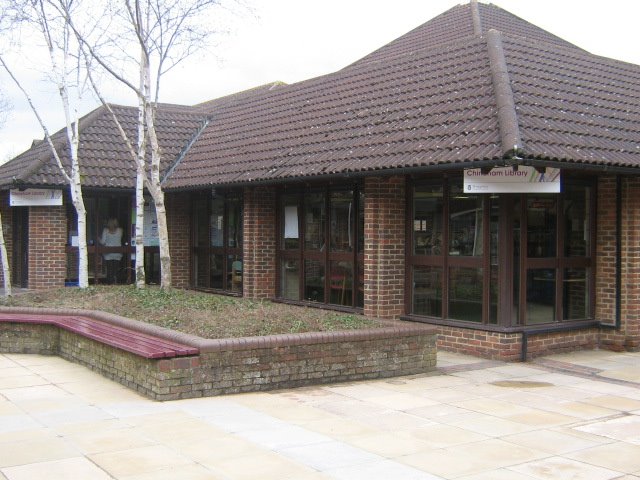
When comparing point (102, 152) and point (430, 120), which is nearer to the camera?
point (430, 120)

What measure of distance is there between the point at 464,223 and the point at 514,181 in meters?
1.24

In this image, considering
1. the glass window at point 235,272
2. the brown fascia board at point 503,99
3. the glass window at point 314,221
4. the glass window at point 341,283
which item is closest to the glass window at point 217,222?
the glass window at point 235,272

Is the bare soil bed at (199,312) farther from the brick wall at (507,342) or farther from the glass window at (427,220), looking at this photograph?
the glass window at (427,220)

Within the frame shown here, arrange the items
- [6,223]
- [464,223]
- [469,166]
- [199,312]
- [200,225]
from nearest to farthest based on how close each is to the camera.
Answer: [469,166]
[199,312]
[464,223]
[200,225]
[6,223]

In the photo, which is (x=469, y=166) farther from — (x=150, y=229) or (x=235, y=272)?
(x=150, y=229)

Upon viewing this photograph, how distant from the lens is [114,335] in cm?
962

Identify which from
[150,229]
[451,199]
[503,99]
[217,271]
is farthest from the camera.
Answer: [150,229]

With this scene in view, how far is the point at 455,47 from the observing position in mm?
14016

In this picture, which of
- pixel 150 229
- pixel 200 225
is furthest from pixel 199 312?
pixel 150 229

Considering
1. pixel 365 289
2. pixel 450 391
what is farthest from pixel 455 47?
pixel 450 391

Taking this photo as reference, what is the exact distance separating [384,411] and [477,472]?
2116mm

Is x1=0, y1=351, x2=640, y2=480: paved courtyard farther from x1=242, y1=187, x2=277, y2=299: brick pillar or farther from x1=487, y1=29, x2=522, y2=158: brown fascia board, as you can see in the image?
x1=242, y1=187, x2=277, y2=299: brick pillar

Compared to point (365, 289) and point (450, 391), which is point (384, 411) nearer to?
point (450, 391)

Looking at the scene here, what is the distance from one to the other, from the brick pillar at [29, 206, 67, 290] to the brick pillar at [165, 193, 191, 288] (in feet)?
8.14
